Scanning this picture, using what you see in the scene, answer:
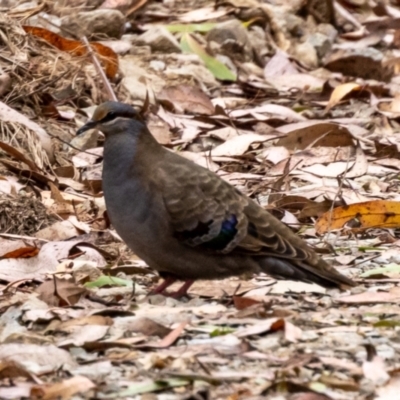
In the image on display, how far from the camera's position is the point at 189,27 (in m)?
11.2

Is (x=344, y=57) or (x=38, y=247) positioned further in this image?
(x=344, y=57)

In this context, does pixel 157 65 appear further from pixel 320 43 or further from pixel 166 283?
pixel 166 283

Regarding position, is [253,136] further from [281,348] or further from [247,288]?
[281,348]

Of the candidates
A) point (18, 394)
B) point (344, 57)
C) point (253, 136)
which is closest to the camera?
point (18, 394)

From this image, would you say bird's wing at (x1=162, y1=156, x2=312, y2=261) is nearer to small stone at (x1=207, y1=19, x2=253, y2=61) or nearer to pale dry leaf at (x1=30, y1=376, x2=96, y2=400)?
pale dry leaf at (x1=30, y1=376, x2=96, y2=400)

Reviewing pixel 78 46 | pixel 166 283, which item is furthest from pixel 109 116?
pixel 78 46

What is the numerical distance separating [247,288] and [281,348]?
119 cm

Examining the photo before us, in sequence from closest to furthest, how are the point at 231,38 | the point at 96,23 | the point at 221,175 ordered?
the point at 221,175, the point at 96,23, the point at 231,38

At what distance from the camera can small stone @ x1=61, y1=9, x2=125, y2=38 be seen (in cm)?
997

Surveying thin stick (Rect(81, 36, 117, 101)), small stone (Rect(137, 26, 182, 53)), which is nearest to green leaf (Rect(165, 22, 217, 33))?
small stone (Rect(137, 26, 182, 53))

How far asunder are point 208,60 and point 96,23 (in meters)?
1.12

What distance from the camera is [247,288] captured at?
5.28 meters

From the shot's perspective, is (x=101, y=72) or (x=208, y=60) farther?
(x=208, y=60)

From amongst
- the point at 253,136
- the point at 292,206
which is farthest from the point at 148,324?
the point at 253,136
